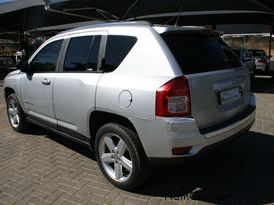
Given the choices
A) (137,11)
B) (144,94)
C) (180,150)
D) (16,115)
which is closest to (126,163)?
(180,150)

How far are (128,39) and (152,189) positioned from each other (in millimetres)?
1719

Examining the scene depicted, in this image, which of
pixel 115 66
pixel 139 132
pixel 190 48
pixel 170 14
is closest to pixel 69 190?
pixel 139 132

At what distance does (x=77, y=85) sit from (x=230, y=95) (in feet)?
6.04

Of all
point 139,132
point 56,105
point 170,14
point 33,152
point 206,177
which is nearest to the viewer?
point 139,132

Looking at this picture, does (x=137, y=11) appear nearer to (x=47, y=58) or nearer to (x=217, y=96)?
(x=47, y=58)

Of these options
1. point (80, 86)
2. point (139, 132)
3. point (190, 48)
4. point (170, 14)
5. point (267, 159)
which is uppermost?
point (170, 14)

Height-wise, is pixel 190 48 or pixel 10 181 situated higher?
pixel 190 48

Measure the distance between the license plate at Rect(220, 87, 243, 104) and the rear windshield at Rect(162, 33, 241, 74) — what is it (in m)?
0.28

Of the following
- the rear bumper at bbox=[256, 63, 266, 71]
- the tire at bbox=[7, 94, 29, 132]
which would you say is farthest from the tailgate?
the rear bumper at bbox=[256, 63, 266, 71]

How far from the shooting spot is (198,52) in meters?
4.12

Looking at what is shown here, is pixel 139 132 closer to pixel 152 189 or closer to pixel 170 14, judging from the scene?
pixel 152 189

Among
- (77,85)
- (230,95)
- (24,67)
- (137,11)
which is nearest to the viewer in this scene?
(230,95)

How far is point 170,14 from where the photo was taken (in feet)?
50.6

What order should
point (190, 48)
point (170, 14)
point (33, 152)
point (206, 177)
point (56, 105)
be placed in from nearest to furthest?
point (190, 48) → point (206, 177) → point (56, 105) → point (33, 152) → point (170, 14)
